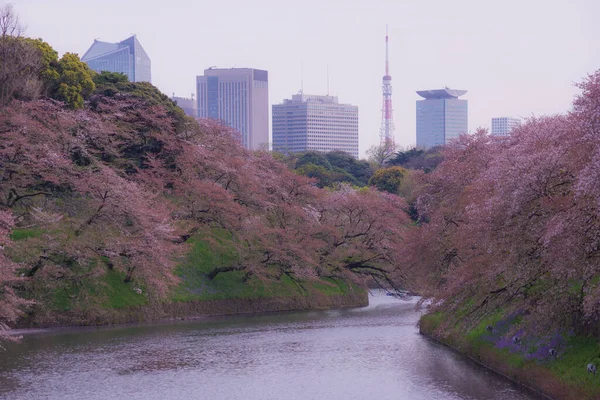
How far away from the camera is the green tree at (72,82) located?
5916 cm

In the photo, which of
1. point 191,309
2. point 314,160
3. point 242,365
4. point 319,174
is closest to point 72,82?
point 191,309

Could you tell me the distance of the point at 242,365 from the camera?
110 feet

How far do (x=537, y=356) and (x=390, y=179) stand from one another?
72722 millimetres

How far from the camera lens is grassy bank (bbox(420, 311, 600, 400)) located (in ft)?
80.4

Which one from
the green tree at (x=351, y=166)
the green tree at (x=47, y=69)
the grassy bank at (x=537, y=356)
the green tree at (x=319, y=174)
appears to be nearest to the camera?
the grassy bank at (x=537, y=356)

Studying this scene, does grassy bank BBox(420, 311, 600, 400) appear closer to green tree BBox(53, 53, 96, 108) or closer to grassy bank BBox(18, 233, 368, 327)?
grassy bank BBox(18, 233, 368, 327)

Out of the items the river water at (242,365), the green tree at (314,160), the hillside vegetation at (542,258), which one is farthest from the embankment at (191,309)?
the green tree at (314,160)

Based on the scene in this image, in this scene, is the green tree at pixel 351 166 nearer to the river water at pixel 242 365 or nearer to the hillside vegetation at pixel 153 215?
the hillside vegetation at pixel 153 215

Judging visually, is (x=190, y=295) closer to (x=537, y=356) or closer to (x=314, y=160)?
(x=537, y=356)

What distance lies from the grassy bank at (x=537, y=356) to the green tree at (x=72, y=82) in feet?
119

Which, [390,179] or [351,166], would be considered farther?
[351,166]

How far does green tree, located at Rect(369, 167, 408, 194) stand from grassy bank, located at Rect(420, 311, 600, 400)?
63.7 metres

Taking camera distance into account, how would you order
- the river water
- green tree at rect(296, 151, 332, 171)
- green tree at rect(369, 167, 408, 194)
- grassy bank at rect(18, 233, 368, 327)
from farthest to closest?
green tree at rect(296, 151, 332, 171)
green tree at rect(369, 167, 408, 194)
grassy bank at rect(18, 233, 368, 327)
the river water

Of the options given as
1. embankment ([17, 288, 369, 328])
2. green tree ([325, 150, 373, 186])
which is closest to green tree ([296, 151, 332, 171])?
green tree ([325, 150, 373, 186])
